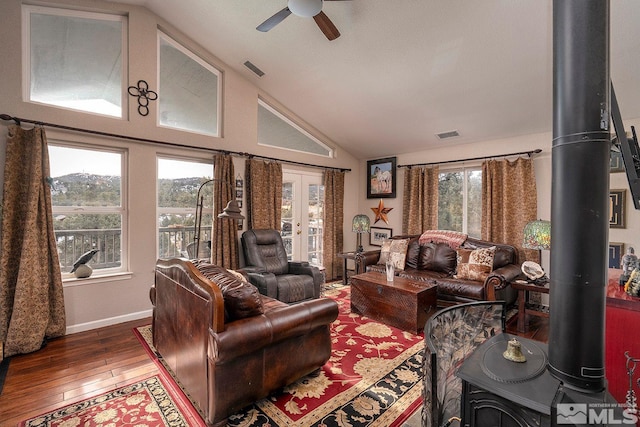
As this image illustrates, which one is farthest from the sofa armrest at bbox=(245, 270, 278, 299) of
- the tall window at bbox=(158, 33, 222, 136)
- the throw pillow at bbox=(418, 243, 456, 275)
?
the throw pillow at bbox=(418, 243, 456, 275)

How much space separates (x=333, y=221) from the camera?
5.57 meters

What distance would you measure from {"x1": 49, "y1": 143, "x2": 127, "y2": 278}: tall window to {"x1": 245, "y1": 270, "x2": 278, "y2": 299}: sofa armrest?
159cm

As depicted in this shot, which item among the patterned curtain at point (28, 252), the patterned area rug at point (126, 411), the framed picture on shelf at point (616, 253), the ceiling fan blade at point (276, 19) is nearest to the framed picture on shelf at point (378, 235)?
the framed picture on shelf at point (616, 253)

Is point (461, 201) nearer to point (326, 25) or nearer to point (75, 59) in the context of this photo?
point (326, 25)

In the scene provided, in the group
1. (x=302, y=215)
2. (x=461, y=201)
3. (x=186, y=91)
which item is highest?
(x=186, y=91)

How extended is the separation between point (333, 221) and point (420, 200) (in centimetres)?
163

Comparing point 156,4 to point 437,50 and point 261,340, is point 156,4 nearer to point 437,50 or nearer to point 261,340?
point 437,50

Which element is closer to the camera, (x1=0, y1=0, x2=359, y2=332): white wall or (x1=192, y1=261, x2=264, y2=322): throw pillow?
(x1=192, y1=261, x2=264, y2=322): throw pillow

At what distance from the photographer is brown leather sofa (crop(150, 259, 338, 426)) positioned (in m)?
1.70

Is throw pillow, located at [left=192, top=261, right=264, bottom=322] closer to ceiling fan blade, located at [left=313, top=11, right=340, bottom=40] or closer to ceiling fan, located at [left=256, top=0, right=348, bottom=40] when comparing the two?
ceiling fan, located at [left=256, top=0, right=348, bottom=40]

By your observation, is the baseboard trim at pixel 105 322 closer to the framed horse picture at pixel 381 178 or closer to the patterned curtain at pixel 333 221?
the patterned curtain at pixel 333 221

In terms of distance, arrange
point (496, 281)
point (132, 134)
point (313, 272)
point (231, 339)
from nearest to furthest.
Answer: point (231, 339) < point (496, 281) < point (132, 134) < point (313, 272)

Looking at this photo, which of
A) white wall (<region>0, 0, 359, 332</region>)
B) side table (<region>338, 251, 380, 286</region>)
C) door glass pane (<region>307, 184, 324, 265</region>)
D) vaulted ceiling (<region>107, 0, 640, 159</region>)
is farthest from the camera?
door glass pane (<region>307, 184, 324, 265</region>)

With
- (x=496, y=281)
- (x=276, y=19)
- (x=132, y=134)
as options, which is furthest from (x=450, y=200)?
(x=132, y=134)
